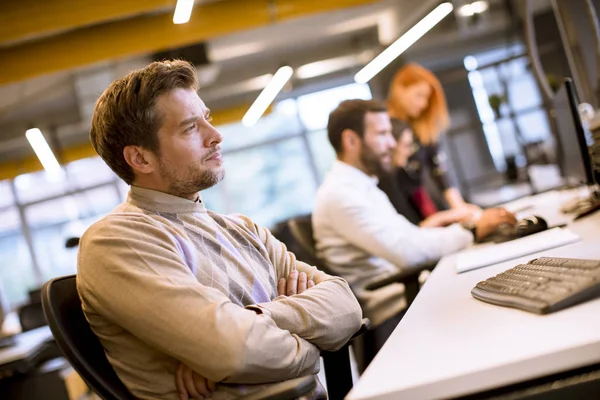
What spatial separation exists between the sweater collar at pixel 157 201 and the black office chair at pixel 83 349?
0.26m

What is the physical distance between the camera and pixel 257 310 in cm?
145

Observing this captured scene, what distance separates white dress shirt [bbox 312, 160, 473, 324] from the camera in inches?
→ 112

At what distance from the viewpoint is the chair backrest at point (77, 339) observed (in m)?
1.24

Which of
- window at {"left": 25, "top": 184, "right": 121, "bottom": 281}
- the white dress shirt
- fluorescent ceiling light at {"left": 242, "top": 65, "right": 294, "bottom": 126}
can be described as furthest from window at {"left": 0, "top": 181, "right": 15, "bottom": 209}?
the white dress shirt

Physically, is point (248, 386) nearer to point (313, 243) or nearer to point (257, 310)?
point (257, 310)

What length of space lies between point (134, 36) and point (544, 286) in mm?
6673

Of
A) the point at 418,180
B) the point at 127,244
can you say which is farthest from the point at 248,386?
the point at 418,180

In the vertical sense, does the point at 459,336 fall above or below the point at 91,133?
below

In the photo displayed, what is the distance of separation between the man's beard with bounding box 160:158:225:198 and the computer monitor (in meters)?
1.50

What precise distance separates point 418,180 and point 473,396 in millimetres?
4300

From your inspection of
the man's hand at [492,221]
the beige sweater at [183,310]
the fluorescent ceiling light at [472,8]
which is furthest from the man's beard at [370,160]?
the fluorescent ceiling light at [472,8]

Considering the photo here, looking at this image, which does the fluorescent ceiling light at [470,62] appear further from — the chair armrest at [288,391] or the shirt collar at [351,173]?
the chair armrest at [288,391]

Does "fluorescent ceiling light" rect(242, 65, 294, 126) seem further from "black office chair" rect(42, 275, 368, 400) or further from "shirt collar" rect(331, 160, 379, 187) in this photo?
"black office chair" rect(42, 275, 368, 400)

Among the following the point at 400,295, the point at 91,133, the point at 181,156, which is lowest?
the point at 400,295
